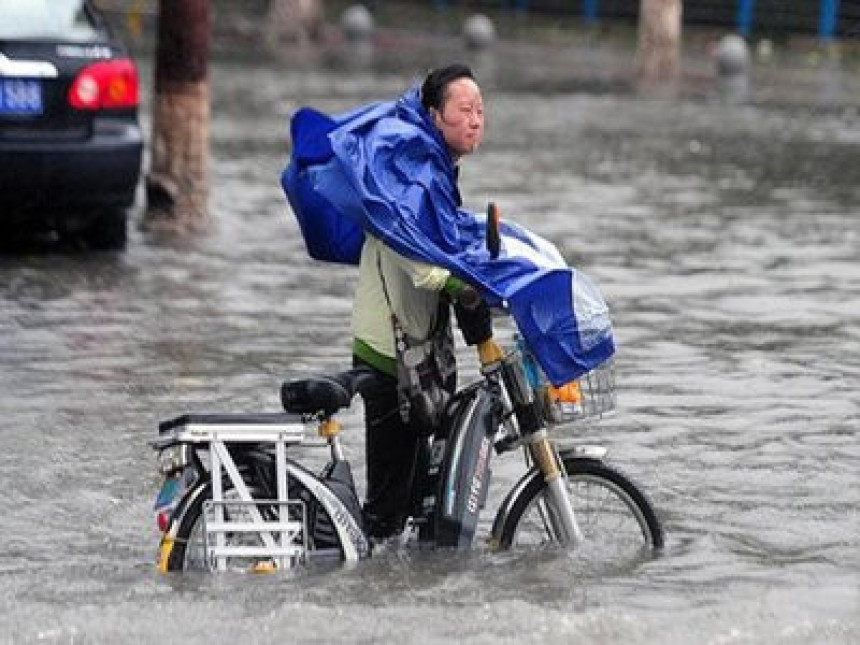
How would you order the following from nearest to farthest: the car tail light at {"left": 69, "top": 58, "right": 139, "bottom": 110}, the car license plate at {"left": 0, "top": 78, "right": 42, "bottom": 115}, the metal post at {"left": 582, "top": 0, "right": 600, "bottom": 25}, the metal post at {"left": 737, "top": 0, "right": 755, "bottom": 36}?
the car license plate at {"left": 0, "top": 78, "right": 42, "bottom": 115}, the car tail light at {"left": 69, "top": 58, "right": 139, "bottom": 110}, the metal post at {"left": 737, "top": 0, "right": 755, "bottom": 36}, the metal post at {"left": 582, "top": 0, "right": 600, "bottom": 25}

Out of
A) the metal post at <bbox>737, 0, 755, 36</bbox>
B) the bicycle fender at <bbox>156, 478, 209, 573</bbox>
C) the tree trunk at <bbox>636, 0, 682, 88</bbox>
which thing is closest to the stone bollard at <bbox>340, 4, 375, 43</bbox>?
the metal post at <bbox>737, 0, 755, 36</bbox>

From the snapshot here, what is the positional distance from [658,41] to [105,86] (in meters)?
18.1

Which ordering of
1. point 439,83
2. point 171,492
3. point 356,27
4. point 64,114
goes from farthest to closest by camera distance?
point 356,27 < point 64,114 < point 439,83 < point 171,492

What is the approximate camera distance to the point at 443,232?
7.34 m

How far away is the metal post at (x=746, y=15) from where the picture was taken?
125 ft

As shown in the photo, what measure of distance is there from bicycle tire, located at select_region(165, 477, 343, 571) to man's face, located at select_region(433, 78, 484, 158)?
1136mm

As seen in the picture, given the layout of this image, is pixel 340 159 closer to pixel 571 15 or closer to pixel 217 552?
pixel 217 552

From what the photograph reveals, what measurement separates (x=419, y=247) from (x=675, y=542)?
1.54 metres

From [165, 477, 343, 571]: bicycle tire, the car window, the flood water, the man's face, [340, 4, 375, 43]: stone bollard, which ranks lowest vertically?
[340, 4, 375, 43]: stone bollard

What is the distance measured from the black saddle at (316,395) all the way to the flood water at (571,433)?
497 mm

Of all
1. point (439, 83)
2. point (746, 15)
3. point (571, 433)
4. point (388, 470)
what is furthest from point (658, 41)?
point (439, 83)

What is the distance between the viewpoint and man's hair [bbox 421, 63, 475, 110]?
7469 mm

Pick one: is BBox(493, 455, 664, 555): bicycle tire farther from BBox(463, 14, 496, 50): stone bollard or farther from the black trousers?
BBox(463, 14, 496, 50): stone bollard

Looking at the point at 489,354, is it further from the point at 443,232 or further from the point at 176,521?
the point at 176,521
